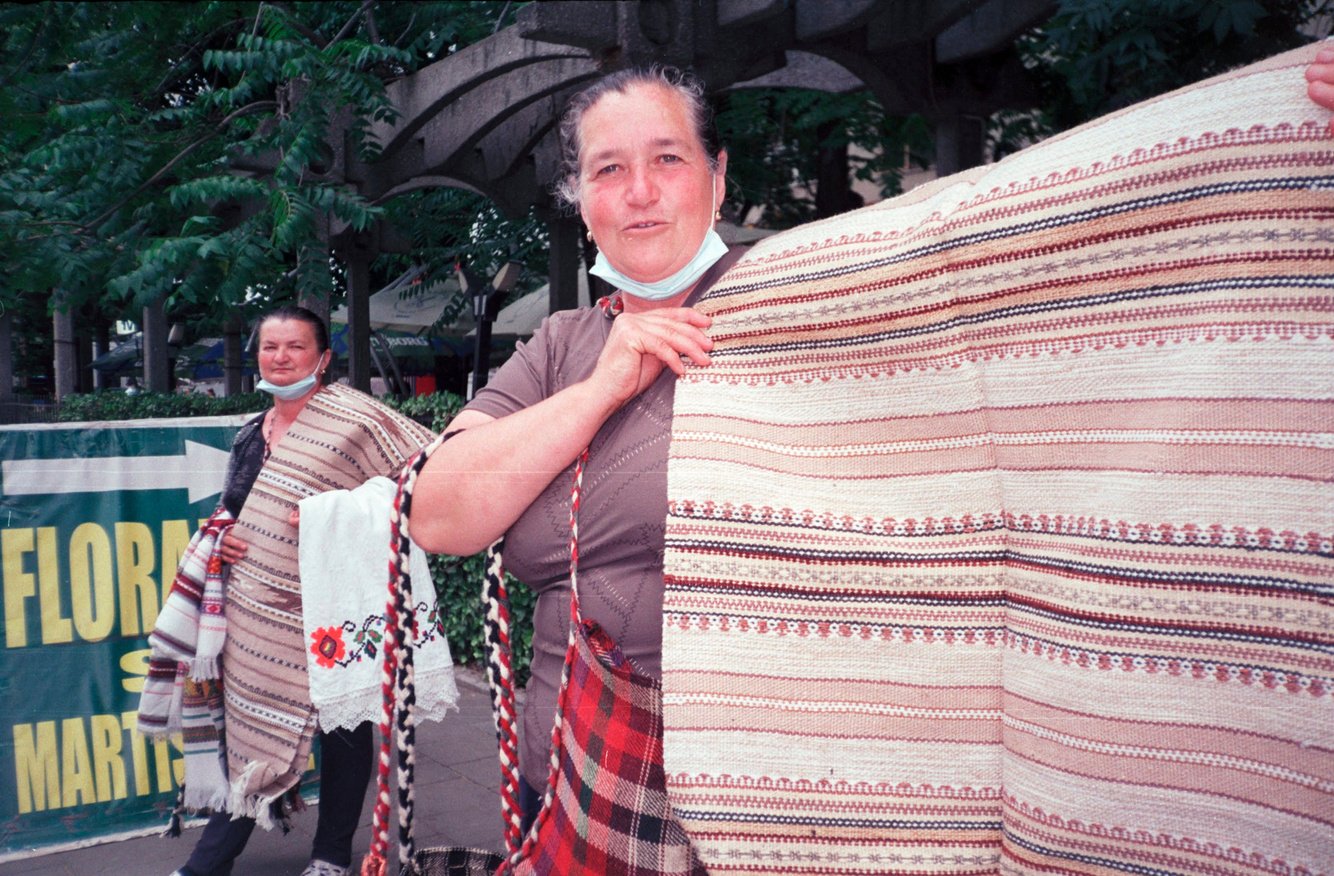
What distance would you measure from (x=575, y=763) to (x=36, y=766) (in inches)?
155

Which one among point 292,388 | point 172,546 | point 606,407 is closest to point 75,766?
point 172,546

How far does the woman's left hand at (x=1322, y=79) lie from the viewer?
1.02 m

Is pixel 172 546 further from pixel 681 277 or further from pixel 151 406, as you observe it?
pixel 151 406

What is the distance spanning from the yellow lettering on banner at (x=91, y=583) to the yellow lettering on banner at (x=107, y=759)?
37 centimetres

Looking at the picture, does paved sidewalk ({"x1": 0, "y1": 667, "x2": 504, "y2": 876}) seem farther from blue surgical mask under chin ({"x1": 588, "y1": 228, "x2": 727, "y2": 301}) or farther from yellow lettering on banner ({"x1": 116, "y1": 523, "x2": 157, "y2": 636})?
blue surgical mask under chin ({"x1": 588, "y1": 228, "x2": 727, "y2": 301})

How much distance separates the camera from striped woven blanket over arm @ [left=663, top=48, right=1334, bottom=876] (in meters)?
1.06

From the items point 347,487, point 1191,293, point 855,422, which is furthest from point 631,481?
point 347,487

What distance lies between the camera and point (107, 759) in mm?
4504

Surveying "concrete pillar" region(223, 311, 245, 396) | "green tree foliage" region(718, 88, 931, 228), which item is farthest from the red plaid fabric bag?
"concrete pillar" region(223, 311, 245, 396)

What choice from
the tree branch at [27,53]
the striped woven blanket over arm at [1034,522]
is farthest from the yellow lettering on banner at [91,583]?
the striped woven blanket over arm at [1034,522]

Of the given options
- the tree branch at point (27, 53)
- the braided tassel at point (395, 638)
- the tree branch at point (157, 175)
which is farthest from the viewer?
the tree branch at point (157, 175)

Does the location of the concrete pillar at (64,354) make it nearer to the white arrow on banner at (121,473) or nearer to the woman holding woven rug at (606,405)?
the white arrow on banner at (121,473)

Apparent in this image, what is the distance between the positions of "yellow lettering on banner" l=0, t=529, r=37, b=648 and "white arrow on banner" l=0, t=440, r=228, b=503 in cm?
19

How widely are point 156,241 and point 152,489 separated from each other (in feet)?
6.96
